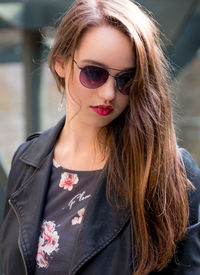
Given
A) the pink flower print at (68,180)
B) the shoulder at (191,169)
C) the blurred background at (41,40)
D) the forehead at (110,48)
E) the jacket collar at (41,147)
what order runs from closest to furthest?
the forehead at (110,48) → the shoulder at (191,169) → the pink flower print at (68,180) → the jacket collar at (41,147) → the blurred background at (41,40)

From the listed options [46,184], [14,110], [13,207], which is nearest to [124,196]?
[46,184]

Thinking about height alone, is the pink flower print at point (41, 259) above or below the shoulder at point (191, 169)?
below

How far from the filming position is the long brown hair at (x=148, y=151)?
121 cm

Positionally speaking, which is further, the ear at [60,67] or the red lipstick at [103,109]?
the ear at [60,67]

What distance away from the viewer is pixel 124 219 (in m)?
1.27

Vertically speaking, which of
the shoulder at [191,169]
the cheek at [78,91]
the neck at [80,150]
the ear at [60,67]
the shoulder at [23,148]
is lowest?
the shoulder at [23,148]

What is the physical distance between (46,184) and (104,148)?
230 millimetres

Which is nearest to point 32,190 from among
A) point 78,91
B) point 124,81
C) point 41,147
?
point 41,147

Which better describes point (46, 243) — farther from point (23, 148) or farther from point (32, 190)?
point (23, 148)

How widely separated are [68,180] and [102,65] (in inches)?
16.2

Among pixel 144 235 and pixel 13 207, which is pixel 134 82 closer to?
pixel 144 235

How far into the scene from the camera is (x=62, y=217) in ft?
4.43

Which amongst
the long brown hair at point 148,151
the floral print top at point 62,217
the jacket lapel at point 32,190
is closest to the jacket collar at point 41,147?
the jacket lapel at point 32,190

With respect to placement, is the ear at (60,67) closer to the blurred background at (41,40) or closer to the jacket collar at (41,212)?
the blurred background at (41,40)
